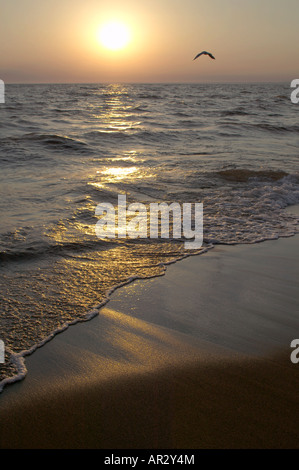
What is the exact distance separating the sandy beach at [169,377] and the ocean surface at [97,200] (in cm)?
25

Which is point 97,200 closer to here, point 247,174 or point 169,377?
point 247,174

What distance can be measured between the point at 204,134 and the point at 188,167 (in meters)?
5.93

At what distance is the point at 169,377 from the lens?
2.17 m

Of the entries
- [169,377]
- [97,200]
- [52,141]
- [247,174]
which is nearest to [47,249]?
[97,200]

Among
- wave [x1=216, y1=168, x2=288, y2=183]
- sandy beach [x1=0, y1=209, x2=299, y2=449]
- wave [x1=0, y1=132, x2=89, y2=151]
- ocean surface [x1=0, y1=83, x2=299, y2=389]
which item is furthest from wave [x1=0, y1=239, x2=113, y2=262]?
wave [x1=0, y1=132, x2=89, y2=151]

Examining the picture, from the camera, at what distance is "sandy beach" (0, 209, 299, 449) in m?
1.81

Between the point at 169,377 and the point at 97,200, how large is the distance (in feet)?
13.4

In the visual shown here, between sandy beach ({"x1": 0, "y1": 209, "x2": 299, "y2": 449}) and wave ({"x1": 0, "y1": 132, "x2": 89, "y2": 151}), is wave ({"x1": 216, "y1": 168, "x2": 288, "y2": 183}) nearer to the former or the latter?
wave ({"x1": 0, "y1": 132, "x2": 89, "y2": 151})

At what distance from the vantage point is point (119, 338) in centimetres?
254

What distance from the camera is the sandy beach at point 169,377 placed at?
1.81m

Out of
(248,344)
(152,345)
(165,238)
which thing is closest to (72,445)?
(152,345)

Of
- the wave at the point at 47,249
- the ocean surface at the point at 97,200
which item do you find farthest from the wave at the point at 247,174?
the wave at the point at 47,249

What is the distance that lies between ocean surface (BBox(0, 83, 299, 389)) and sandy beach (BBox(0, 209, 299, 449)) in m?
0.25

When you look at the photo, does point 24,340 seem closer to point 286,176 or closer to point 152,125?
point 286,176
